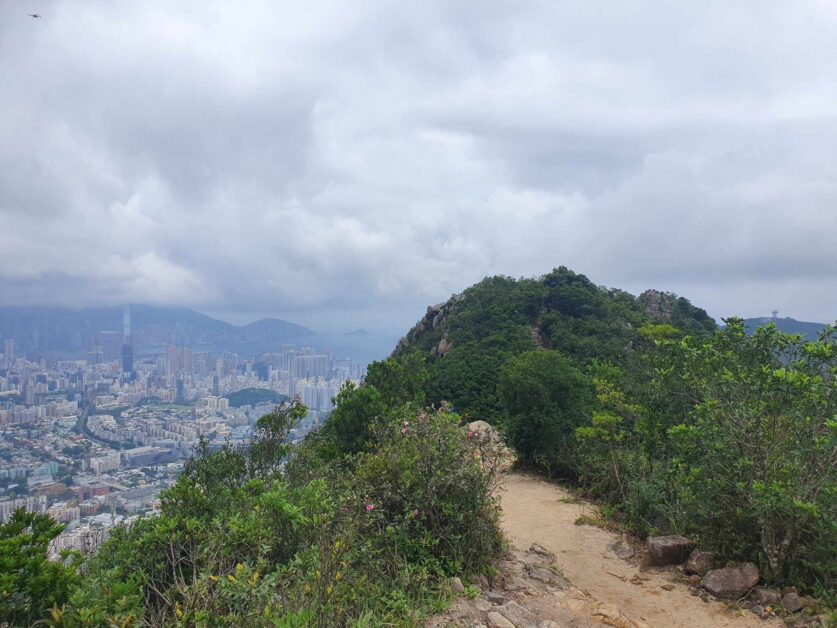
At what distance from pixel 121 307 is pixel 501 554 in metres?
92.7

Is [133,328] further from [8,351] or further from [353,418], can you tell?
[353,418]

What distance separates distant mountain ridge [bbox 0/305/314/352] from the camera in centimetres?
7006

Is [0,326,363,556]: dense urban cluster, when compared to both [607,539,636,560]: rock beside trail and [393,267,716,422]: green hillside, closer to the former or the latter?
[393,267,716,422]: green hillside

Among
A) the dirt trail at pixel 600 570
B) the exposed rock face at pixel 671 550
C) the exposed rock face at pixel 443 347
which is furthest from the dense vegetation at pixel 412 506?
the exposed rock face at pixel 443 347

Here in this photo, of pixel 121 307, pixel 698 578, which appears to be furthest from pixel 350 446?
pixel 121 307

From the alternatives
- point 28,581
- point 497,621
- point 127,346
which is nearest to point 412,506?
point 497,621

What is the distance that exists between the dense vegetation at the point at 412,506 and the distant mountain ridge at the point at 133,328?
254 feet

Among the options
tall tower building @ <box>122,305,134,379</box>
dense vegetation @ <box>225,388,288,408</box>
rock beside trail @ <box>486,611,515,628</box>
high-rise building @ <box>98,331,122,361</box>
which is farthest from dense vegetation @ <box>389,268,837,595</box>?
high-rise building @ <box>98,331,122,361</box>

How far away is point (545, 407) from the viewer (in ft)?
44.3

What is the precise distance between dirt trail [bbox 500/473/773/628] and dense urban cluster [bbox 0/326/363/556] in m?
4.87

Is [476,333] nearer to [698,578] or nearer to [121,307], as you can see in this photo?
[698,578]

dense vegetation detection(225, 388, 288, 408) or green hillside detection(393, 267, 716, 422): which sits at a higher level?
green hillside detection(393, 267, 716, 422)

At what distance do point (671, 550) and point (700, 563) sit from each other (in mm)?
464

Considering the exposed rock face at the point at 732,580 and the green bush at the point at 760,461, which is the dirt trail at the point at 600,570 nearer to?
the exposed rock face at the point at 732,580
